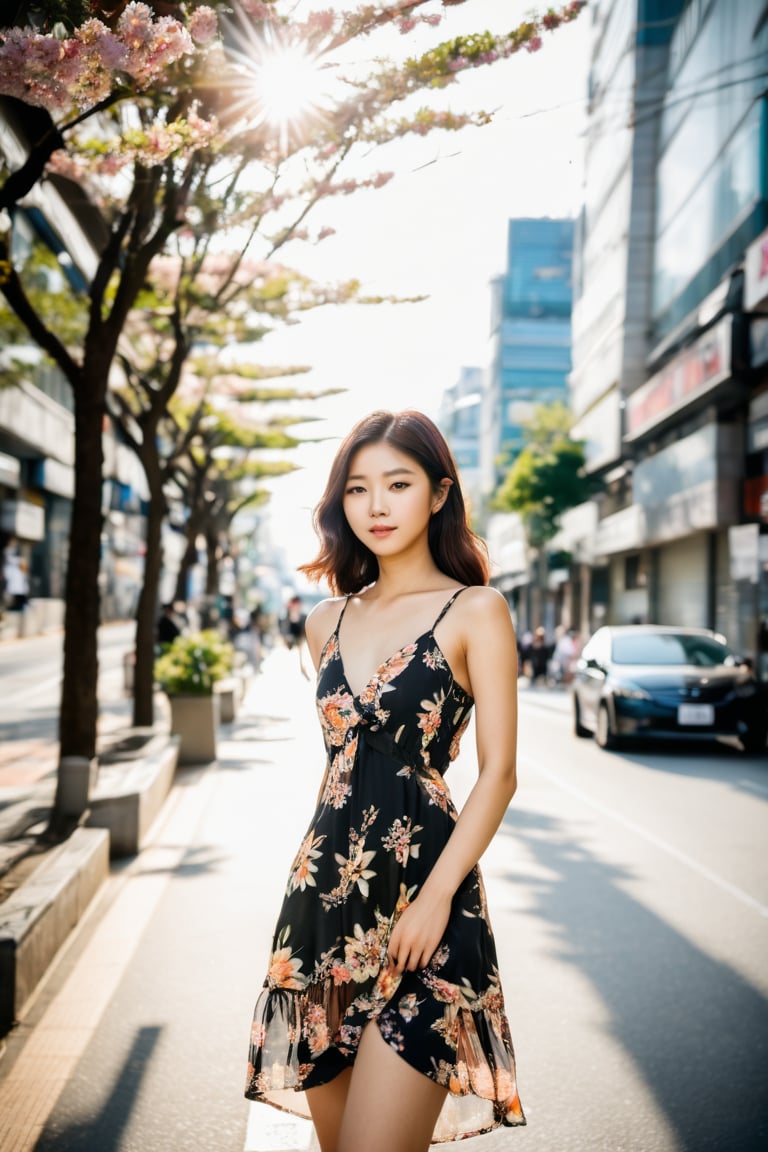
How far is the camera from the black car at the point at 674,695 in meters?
14.1

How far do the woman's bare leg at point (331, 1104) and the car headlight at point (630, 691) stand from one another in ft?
39.7

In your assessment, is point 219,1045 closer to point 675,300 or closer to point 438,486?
point 438,486

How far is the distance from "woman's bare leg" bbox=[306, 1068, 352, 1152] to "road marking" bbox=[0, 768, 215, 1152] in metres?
1.43

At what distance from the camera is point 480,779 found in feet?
7.93

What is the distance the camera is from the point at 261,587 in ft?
424

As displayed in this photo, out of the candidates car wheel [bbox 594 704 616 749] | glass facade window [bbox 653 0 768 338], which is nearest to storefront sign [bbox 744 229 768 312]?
glass facade window [bbox 653 0 768 338]

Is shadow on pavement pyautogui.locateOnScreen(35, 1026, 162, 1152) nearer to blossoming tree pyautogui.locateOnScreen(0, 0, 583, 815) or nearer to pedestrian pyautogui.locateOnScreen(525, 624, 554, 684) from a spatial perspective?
blossoming tree pyautogui.locateOnScreen(0, 0, 583, 815)

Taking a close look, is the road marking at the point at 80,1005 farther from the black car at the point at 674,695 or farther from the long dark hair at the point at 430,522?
the black car at the point at 674,695

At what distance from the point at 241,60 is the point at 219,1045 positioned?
210 inches

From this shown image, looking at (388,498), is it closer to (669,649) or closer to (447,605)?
(447,605)

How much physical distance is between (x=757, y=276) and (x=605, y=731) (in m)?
11.0

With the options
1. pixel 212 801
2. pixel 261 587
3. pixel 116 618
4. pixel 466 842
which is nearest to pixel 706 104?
pixel 212 801

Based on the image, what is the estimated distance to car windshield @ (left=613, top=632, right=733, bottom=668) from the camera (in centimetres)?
1524

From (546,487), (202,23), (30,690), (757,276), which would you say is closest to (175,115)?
(202,23)
